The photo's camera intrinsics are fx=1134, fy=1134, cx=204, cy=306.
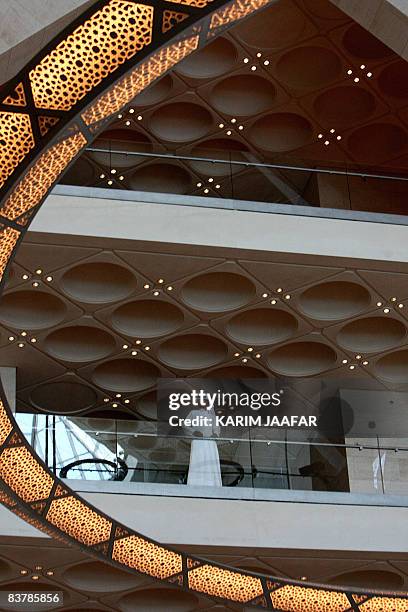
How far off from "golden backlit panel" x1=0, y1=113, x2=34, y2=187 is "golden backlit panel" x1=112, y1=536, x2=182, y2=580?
3.53m

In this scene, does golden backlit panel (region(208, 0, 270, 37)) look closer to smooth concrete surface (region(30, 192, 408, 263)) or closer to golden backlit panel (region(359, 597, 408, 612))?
golden backlit panel (region(359, 597, 408, 612))

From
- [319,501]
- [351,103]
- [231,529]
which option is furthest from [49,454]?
[351,103]

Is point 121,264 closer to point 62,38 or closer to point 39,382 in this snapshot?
point 39,382

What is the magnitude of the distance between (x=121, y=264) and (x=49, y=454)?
2966 mm

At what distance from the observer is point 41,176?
502 centimetres

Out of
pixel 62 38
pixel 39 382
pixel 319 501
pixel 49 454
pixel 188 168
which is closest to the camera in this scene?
A: pixel 62 38

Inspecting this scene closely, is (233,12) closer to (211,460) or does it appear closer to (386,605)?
(386,605)

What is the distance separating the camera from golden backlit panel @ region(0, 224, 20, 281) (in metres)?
5.32

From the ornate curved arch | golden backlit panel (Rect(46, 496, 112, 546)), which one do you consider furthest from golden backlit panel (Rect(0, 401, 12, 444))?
the ornate curved arch

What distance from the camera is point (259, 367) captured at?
18.9 meters

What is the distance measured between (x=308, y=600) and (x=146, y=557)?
1.34 m

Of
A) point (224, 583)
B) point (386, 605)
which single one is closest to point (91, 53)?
point (224, 583)

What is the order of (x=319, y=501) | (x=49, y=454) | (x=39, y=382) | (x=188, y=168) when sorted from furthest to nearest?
(x=39, y=382) → (x=188, y=168) → (x=319, y=501) → (x=49, y=454)

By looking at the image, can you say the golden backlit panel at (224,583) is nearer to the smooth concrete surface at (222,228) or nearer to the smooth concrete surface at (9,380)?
the smooth concrete surface at (222,228)
